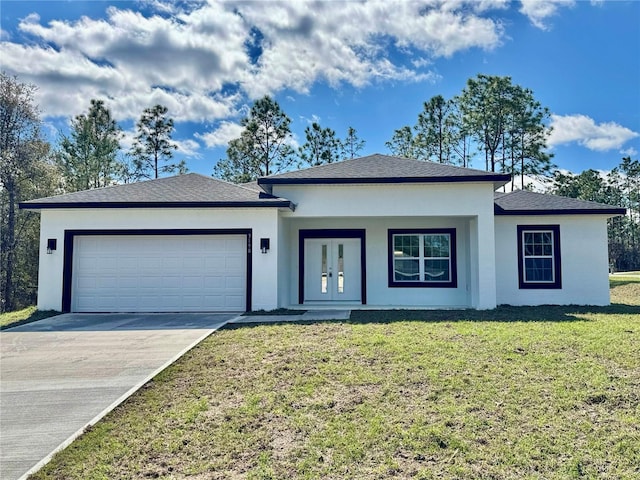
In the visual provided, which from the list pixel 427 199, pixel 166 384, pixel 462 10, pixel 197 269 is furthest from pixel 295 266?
pixel 462 10

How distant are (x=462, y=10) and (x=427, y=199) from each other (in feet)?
19.5

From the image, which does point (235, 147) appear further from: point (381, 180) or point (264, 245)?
point (381, 180)

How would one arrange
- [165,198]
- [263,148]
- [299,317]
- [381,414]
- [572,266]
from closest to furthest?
1. [381,414]
2. [299,317]
3. [165,198]
4. [572,266]
5. [263,148]

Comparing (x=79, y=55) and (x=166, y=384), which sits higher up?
(x=79, y=55)

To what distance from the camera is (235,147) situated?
3128 centimetres

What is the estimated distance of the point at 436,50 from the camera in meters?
16.9

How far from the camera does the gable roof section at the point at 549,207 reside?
1255 cm

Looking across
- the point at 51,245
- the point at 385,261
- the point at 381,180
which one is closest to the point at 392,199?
the point at 381,180

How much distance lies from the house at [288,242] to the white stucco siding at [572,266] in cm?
3

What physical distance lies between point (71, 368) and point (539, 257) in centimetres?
1281

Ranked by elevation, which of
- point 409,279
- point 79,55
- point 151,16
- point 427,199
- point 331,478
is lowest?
point 331,478

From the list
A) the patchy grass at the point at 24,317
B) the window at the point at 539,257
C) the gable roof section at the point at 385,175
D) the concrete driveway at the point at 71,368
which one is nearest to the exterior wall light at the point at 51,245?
the patchy grass at the point at 24,317

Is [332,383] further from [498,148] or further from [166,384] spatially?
[498,148]

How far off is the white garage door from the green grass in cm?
442
